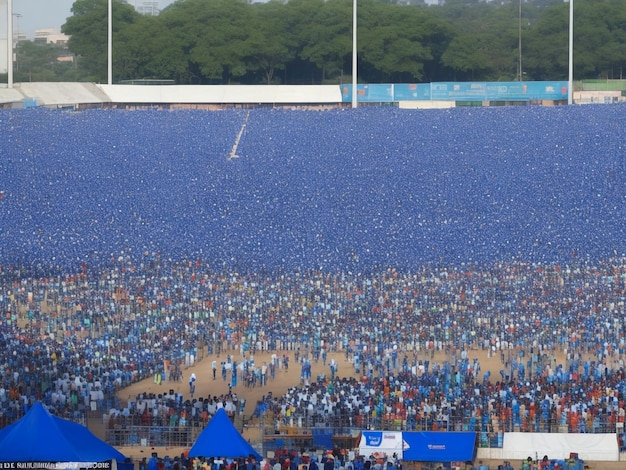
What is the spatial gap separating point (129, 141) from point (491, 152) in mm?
14292

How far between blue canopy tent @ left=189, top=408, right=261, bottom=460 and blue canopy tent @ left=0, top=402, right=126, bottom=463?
138cm

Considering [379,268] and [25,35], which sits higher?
[25,35]

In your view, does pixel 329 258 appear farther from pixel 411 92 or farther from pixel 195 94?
pixel 195 94

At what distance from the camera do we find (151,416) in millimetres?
23312

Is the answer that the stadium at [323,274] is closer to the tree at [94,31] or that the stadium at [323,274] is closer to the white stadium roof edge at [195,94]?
the white stadium roof edge at [195,94]

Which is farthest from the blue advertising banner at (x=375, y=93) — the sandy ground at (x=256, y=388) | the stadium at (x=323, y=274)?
the sandy ground at (x=256, y=388)

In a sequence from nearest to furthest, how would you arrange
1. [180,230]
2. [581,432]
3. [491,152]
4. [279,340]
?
[581,432]
[279,340]
[180,230]
[491,152]

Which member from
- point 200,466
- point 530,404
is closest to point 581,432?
point 530,404

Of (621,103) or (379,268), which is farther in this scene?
(621,103)

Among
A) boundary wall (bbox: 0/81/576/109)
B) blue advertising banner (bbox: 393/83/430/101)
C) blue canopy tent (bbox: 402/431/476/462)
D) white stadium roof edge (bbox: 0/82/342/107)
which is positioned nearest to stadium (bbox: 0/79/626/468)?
blue canopy tent (bbox: 402/431/476/462)

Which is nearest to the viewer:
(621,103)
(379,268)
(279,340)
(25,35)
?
→ (279,340)

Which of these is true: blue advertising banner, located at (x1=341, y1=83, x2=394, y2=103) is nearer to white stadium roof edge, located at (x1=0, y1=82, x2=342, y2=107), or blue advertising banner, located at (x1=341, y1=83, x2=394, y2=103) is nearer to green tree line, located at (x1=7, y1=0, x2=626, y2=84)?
white stadium roof edge, located at (x1=0, y1=82, x2=342, y2=107)

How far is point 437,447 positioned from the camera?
21125mm

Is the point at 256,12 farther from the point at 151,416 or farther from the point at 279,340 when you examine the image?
the point at 151,416
